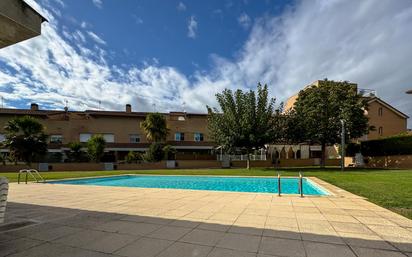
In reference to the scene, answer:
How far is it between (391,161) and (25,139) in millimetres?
43461

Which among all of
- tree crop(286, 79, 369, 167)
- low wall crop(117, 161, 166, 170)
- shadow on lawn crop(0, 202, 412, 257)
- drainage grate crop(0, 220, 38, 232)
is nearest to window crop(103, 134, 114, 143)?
low wall crop(117, 161, 166, 170)

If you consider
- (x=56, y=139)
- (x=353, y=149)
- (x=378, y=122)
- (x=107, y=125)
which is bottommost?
(x=353, y=149)

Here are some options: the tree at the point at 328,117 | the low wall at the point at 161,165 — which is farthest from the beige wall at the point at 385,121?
the tree at the point at 328,117

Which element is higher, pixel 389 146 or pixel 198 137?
pixel 198 137

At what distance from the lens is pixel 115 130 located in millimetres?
41750

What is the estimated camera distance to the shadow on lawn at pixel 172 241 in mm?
4121

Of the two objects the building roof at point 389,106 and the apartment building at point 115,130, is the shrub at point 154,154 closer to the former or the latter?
the apartment building at point 115,130

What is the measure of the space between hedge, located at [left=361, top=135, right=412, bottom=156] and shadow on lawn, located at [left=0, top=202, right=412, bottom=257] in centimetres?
2950

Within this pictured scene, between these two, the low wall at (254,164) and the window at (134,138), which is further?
the window at (134,138)

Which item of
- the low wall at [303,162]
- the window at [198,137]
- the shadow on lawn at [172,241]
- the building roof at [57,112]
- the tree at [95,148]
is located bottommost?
the low wall at [303,162]

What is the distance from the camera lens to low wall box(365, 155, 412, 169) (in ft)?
89.1

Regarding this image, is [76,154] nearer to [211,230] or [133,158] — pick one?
[133,158]

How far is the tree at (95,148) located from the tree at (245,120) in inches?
663

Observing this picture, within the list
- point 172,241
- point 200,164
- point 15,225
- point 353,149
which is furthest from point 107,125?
point 172,241
